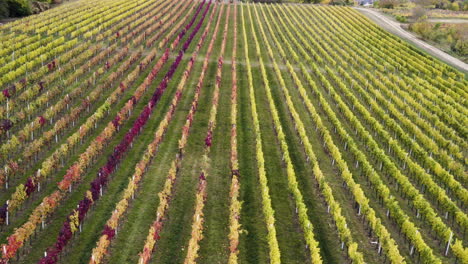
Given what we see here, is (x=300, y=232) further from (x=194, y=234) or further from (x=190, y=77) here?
(x=190, y=77)

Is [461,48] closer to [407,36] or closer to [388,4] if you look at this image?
[407,36]

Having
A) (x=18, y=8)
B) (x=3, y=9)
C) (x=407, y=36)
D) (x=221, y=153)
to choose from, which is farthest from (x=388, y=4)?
(x=221, y=153)

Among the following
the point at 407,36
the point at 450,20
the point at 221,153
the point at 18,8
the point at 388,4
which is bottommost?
the point at 221,153

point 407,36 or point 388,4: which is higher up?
point 388,4

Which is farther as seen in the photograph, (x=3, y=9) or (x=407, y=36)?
(x=407, y=36)

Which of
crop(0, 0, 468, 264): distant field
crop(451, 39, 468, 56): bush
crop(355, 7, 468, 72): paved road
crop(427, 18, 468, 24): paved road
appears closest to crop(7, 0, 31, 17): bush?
crop(0, 0, 468, 264): distant field

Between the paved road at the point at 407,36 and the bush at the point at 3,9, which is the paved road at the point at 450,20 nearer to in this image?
the paved road at the point at 407,36

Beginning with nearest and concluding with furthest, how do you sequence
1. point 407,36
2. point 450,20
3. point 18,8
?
point 18,8, point 407,36, point 450,20
